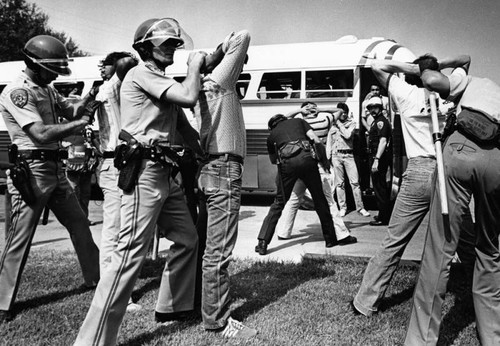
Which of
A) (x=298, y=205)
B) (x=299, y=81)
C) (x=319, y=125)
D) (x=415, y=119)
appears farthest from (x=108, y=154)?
(x=299, y=81)

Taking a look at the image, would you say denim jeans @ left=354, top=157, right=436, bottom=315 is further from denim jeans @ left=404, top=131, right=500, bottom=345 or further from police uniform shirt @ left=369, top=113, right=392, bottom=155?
Result: police uniform shirt @ left=369, top=113, right=392, bottom=155

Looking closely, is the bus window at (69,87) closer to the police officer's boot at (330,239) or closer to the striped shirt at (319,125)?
the striped shirt at (319,125)

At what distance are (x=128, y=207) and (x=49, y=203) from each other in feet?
5.47

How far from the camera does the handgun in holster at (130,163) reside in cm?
312

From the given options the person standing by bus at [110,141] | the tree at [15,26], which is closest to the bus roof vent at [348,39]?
the person standing by bus at [110,141]

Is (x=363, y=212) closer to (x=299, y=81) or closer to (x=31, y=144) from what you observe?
(x=299, y=81)

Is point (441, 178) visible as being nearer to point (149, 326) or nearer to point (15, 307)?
point (149, 326)

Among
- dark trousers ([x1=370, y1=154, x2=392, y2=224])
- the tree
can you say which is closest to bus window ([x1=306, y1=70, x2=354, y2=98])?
dark trousers ([x1=370, y1=154, x2=392, y2=224])

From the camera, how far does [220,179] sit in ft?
11.6

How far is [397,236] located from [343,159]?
5.76 meters

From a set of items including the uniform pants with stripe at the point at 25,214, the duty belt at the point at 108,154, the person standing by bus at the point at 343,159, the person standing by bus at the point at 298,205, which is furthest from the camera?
the person standing by bus at the point at 343,159

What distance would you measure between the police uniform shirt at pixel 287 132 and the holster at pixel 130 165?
3.70 m

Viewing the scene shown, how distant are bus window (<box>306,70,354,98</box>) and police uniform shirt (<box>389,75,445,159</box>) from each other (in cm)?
636

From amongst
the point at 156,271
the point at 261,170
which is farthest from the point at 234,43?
the point at 261,170
